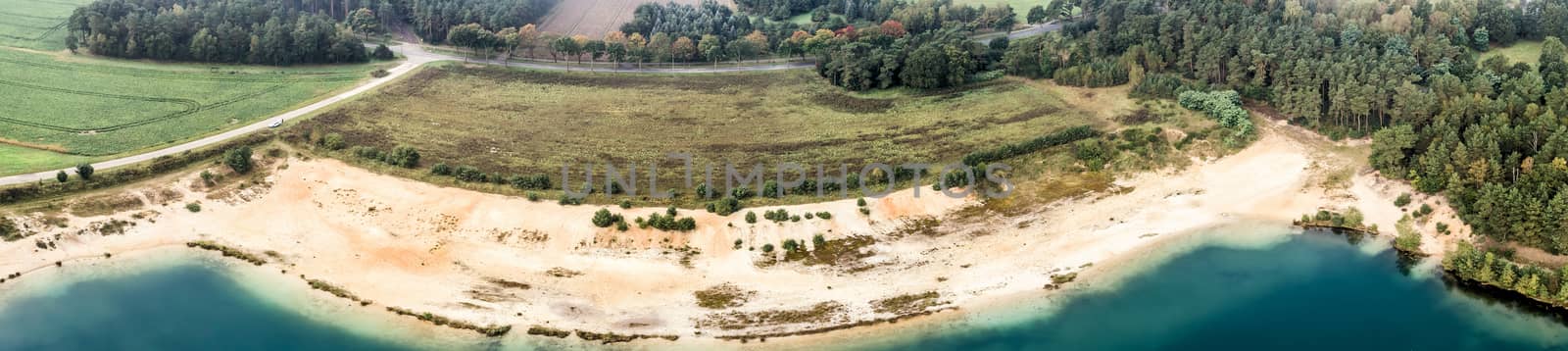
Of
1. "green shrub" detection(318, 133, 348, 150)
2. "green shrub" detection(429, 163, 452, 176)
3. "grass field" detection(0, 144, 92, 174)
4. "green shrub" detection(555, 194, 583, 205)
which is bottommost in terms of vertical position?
"green shrub" detection(555, 194, 583, 205)

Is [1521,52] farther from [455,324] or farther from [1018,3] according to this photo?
[455,324]

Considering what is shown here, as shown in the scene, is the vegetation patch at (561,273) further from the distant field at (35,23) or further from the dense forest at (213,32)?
the distant field at (35,23)

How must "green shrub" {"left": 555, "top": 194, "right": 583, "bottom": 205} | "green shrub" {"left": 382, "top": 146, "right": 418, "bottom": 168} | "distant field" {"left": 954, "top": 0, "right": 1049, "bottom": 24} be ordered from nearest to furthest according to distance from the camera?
1. "green shrub" {"left": 555, "top": 194, "right": 583, "bottom": 205}
2. "green shrub" {"left": 382, "top": 146, "right": 418, "bottom": 168}
3. "distant field" {"left": 954, "top": 0, "right": 1049, "bottom": 24}

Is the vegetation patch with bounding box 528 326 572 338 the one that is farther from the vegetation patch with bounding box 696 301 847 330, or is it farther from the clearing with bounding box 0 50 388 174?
the clearing with bounding box 0 50 388 174

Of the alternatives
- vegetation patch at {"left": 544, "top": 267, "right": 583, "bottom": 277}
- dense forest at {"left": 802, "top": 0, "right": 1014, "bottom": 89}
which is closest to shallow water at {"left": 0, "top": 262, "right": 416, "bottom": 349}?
vegetation patch at {"left": 544, "top": 267, "right": 583, "bottom": 277}

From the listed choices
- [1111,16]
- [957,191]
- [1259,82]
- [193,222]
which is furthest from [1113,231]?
[193,222]

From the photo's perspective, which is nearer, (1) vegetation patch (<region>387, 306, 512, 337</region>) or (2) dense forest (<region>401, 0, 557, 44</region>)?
(1) vegetation patch (<region>387, 306, 512, 337</region>)

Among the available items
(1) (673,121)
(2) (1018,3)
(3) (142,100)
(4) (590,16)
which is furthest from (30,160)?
(2) (1018,3)

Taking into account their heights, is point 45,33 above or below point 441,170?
above
